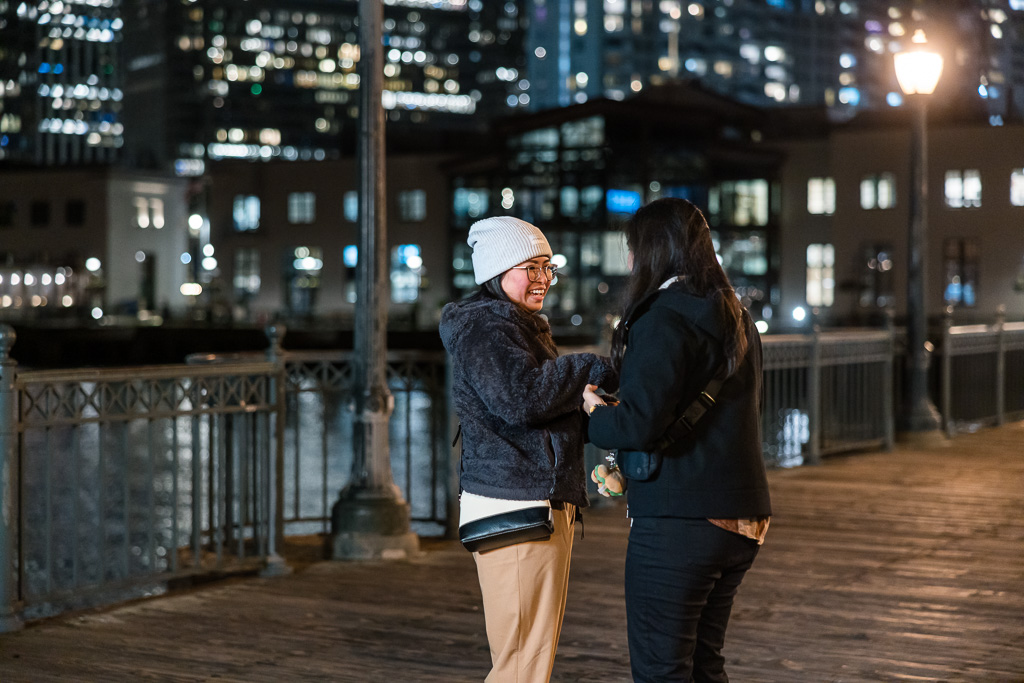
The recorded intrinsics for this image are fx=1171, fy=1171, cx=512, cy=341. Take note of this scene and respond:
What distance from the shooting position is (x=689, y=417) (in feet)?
9.70

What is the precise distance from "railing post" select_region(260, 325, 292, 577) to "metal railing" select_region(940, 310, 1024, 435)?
382 inches

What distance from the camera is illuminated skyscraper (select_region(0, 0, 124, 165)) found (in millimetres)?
46594

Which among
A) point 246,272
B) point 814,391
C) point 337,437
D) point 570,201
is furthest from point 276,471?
point 246,272

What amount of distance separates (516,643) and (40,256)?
6804 cm

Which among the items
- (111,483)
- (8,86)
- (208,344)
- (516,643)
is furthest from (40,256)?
Answer: (516,643)

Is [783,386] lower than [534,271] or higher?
lower

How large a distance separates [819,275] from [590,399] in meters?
48.8

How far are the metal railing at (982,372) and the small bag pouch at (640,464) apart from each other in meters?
12.1

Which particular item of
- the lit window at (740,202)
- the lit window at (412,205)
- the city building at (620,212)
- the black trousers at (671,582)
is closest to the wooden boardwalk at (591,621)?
the black trousers at (671,582)

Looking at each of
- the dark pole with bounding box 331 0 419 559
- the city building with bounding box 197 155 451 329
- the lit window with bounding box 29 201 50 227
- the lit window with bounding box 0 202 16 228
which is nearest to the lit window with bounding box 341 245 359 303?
the city building with bounding box 197 155 451 329

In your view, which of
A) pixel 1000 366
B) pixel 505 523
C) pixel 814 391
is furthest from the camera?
pixel 1000 366

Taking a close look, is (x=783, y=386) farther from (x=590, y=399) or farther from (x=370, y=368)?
(x=590, y=399)

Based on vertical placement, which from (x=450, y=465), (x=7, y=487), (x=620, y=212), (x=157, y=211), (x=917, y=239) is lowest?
(x=450, y=465)

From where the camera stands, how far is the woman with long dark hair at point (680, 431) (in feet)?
9.61
